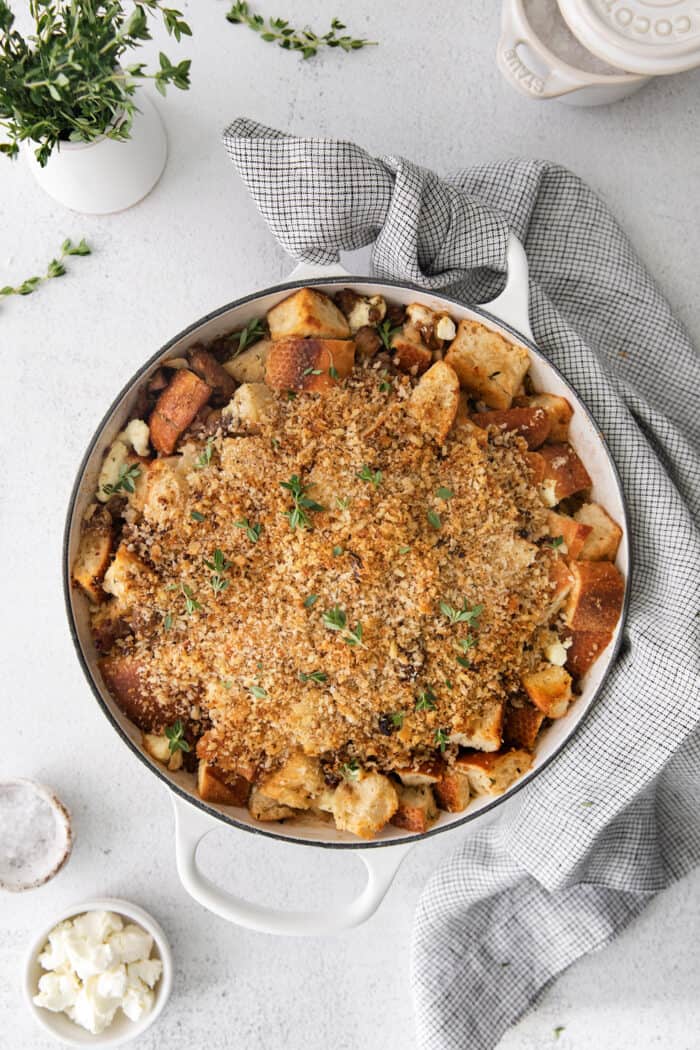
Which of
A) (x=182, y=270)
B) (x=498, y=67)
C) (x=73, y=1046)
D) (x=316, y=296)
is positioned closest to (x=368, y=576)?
(x=316, y=296)

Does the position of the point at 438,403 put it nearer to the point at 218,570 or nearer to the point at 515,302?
the point at 515,302

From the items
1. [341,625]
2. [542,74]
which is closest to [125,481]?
[341,625]

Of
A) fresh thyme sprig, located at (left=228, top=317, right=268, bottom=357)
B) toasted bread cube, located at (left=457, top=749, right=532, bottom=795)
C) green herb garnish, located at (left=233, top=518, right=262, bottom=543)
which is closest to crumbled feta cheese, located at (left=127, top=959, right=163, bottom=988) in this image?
toasted bread cube, located at (left=457, top=749, right=532, bottom=795)

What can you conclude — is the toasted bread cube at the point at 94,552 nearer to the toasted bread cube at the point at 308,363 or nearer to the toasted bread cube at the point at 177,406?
the toasted bread cube at the point at 177,406

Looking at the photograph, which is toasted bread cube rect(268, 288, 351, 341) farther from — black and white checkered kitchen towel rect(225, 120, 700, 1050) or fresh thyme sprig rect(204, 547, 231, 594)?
fresh thyme sprig rect(204, 547, 231, 594)

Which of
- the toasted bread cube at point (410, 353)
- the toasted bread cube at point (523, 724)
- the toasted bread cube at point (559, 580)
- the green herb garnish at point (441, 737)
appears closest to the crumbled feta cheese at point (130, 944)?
the green herb garnish at point (441, 737)

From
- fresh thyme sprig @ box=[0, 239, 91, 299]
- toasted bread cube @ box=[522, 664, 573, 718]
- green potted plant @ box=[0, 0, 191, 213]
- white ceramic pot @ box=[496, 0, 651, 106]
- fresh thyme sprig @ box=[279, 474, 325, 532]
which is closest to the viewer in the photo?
green potted plant @ box=[0, 0, 191, 213]

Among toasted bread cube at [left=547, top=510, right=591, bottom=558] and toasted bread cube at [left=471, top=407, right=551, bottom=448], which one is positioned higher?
toasted bread cube at [left=471, top=407, right=551, bottom=448]

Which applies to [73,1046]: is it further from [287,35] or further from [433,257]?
[287,35]
